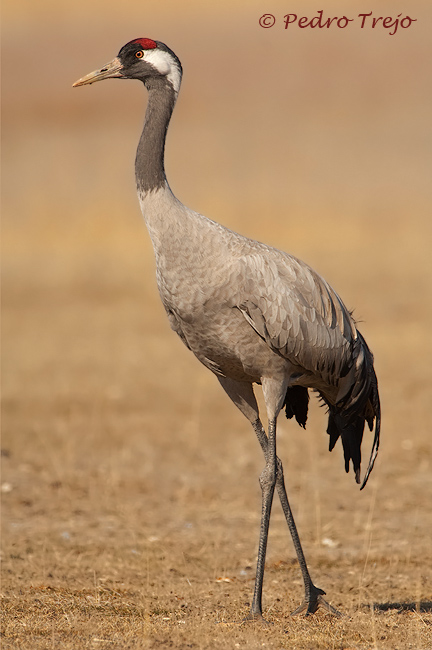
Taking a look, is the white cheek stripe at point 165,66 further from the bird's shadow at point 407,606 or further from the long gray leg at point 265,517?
the bird's shadow at point 407,606

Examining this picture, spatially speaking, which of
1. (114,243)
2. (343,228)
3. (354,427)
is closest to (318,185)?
(343,228)

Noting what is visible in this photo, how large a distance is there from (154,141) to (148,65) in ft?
1.58

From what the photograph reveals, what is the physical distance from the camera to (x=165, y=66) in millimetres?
5121

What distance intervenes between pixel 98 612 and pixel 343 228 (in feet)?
47.2

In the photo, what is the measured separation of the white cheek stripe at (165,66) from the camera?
16.8 feet

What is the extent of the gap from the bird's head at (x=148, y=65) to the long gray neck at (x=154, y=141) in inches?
1.5

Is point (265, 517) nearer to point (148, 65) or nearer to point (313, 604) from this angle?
point (313, 604)

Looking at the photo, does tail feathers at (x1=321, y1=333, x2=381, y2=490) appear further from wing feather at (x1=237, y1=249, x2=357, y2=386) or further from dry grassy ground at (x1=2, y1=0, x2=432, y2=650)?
dry grassy ground at (x1=2, y1=0, x2=432, y2=650)

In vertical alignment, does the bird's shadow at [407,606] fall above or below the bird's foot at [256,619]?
above

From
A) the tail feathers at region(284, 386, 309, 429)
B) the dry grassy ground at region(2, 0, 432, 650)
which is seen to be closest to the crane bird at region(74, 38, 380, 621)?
the tail feathers at region(284, 386, 309, 429)

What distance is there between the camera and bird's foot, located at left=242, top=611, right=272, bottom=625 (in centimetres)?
482

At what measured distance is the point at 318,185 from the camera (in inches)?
907

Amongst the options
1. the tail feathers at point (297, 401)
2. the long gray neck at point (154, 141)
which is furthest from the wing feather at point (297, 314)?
the long gray neck at point (154, 141)

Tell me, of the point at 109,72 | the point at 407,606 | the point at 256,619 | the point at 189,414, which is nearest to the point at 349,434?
the point at 407,606
